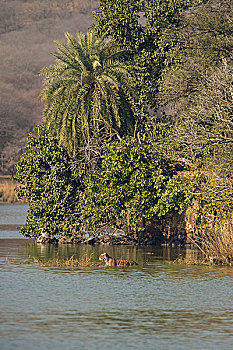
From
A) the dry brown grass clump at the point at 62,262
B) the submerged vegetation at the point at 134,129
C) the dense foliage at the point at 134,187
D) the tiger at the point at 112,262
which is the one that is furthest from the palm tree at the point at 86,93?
the tiger at the point at 112,262

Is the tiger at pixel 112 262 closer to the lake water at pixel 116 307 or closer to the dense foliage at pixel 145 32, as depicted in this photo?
the lake water at pixel 116 307

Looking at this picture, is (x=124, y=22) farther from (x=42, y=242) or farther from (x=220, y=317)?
(x=220, y=317)

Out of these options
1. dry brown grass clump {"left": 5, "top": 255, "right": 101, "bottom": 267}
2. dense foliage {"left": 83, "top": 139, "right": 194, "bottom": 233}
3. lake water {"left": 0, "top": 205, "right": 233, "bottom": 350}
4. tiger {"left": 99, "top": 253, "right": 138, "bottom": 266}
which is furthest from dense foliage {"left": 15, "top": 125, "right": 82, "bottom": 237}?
tiger {"left": 99, "top": 253, "right": 138, "bottom": 266}

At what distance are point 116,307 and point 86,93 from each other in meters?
22.4

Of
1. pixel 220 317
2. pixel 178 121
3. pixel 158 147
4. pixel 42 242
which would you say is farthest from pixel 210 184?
pixel 220 317

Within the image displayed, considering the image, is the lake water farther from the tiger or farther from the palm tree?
the palm tree

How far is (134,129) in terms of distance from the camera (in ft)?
129

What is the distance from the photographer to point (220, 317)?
1523 centimetres

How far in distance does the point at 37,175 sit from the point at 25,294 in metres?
19.5

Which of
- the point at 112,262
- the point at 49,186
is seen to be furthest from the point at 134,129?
the point at 112,262

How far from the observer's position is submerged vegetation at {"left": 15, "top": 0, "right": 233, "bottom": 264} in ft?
109

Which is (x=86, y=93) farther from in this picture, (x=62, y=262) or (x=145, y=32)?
(x=62, y=262)

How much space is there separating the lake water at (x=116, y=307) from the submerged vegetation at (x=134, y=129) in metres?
6.95

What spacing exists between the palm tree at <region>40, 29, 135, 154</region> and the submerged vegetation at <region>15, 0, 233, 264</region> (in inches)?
2.4
